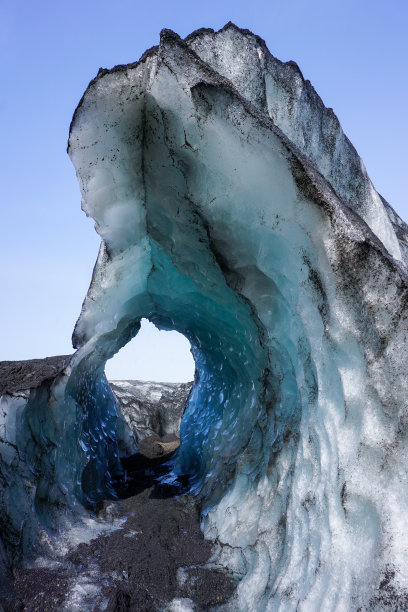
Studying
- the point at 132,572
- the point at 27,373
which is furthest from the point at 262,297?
the point at 27,373

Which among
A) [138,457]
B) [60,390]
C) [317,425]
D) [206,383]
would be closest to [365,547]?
[317,425]

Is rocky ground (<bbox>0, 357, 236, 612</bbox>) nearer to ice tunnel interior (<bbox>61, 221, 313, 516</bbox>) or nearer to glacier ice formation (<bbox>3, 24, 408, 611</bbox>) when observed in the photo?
glacier ice formation (<bbox>3, 24, 408, 611</bbox>)

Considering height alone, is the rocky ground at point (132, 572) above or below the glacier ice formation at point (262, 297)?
below

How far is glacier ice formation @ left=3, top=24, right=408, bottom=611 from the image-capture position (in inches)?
90.2

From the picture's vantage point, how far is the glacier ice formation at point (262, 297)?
2291mm

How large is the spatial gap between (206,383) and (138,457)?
2.51 m

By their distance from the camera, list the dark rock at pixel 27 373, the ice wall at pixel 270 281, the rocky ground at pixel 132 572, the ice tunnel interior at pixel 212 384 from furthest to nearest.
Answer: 1. the dark rock at pixel 27 373
2. the ice tunnel interior at pixel 212 384
3. the rocky ground at pixel 132 572
4. the ice wall at pixel 270 281

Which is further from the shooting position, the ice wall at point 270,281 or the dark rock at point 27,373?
the dark rock at point 27,373

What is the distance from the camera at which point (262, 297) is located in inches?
142

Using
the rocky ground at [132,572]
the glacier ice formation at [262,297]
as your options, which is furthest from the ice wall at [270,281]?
the rocky ground at [132,572]

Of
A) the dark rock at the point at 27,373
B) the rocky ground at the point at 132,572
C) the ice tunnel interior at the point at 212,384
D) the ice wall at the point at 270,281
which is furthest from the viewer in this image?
the dark rock at the point at 27,373

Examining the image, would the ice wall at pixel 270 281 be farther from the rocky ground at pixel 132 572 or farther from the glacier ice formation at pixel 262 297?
the rocky ground at pixel 132 572

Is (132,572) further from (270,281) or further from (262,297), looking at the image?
(270,281)

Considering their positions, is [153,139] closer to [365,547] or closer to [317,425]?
[317,425]
